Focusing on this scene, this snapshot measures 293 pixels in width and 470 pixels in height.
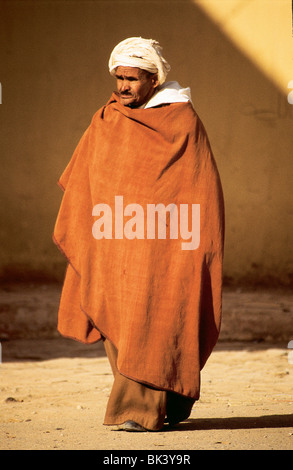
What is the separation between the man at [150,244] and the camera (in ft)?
13.2

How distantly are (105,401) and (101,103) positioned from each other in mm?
3440

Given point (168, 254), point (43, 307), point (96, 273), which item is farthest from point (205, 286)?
point (43, 307)

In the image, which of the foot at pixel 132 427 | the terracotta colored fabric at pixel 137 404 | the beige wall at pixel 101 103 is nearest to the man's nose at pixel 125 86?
the terracotta colored fabric at pixel 137 404

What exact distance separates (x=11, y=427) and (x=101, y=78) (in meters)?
4.20

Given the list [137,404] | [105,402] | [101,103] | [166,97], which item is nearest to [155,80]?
[166,97]

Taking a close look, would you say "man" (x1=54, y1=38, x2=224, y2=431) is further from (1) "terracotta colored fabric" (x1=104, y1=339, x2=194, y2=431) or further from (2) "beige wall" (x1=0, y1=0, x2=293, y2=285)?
(2) "beige wall" (x1=0, y1=0, x2=293, y2=285)

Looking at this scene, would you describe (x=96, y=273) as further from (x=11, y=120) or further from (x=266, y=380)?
(x=11, y=120)

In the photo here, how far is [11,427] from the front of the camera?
433cm

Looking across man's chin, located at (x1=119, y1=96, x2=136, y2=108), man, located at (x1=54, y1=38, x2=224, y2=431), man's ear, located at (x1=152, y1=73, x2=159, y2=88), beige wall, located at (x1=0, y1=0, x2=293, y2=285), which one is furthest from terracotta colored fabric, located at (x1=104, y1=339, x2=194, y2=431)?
beige wall, located at (x1=0, y1=0, x2=293, y2=285)

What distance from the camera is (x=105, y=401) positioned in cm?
511

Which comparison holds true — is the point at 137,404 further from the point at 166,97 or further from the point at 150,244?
the point at 166,97

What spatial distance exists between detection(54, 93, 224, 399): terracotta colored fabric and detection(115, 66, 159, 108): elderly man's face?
0.05 m

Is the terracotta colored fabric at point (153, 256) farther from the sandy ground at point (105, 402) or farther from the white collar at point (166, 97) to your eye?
the sandy ground at point (105, 402)

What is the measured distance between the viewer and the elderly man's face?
4.16 metres
